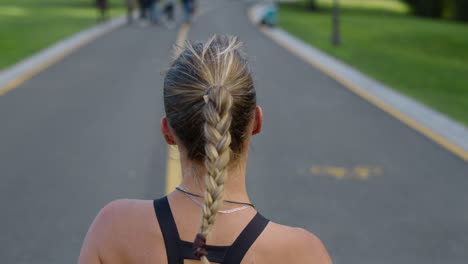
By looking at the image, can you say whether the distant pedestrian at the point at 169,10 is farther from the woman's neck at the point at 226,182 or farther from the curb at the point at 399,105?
the woman's neck at the point at 226,182

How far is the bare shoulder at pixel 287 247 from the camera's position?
5.47 feet

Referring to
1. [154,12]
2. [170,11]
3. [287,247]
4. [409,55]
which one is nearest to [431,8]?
[170,11]

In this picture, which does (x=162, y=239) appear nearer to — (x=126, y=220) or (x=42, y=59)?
(x=126, y=220)

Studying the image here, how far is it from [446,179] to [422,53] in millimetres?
13143

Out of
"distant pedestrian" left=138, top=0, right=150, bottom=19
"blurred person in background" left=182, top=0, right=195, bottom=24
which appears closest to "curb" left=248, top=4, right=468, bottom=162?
"blurred person in background" left=182, top=0, right=195, bottom=24

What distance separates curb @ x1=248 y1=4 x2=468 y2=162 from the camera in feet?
27.4

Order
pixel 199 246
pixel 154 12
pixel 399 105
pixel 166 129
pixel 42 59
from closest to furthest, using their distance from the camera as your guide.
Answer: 1. pixel 199 246
2. pixel 166 129
3. pixel 399 105
4. pixel 42 59
5. pixel 154 12

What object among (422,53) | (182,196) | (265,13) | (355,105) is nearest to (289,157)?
(355,105)

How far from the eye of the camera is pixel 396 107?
10.4m

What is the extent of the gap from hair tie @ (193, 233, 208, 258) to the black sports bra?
0.08 metres

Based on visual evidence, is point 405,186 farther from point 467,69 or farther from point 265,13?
point 265,13

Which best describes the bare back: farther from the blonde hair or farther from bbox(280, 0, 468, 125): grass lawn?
bbox(280, 0, 468, 125): grass lawn

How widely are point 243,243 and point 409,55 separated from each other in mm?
17516

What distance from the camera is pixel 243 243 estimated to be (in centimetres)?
167
